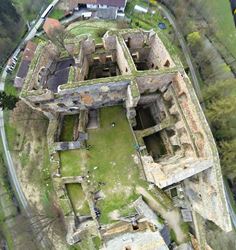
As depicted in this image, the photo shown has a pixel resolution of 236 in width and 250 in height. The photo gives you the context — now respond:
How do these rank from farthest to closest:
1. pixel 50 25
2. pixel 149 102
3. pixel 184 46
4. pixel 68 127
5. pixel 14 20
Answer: pixel 14 20
pixel 50 25
pixel 184 46
pixel 68 127
pixel 149 102

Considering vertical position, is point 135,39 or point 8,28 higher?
point 8,28

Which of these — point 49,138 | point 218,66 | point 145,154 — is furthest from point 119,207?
point 218,66

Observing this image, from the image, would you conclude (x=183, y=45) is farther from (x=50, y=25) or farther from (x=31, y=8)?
(x=31, y=8)

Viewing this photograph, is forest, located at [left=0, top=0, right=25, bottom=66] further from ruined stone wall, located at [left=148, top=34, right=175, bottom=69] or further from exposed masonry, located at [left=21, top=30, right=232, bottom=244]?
ruined stone wall, located at [left=148, top=34, right=175, bottom=69]

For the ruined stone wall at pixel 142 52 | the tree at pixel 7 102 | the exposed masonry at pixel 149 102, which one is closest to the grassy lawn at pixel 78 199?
the exposed masonry at pixel 149 102

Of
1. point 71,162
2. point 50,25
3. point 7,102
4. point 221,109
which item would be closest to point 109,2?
point 50,25
